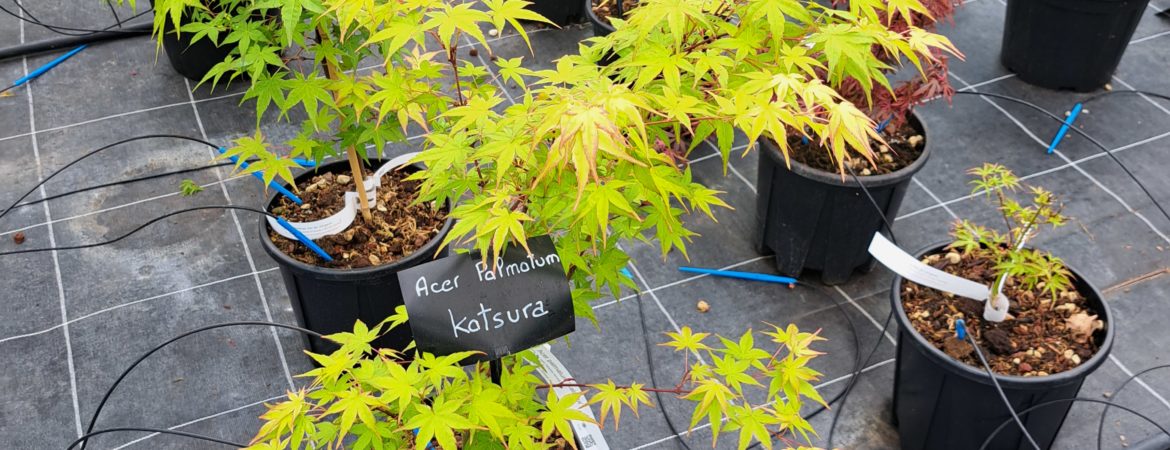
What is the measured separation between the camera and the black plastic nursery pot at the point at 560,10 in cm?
462

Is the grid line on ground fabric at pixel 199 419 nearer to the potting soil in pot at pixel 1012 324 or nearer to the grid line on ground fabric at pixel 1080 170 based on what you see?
the potting soil in pot at pixel 1012 324

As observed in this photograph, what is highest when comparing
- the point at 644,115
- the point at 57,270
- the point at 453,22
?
the point at 453,22

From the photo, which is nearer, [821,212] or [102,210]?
[821,212]

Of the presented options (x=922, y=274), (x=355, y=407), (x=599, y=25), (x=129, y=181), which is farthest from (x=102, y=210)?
(x=922, y=274)

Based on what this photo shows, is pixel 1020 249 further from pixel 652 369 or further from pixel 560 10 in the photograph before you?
pixel 560 10

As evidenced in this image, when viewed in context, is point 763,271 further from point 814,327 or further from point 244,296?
point 244,296

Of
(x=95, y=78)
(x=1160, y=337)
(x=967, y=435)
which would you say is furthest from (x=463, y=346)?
(x=95, y=78)

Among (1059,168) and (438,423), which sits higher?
(438,423)

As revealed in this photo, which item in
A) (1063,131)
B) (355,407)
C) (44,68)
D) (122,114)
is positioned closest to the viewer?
(355,407)

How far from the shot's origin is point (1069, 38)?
13.5 ft

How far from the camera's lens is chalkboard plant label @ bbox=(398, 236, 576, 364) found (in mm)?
1626

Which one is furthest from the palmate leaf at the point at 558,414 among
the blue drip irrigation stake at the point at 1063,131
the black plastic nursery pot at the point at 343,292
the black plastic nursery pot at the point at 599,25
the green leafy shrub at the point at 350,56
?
the blue drip irrigation stake at the point at 1063,131

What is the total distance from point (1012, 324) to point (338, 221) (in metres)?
1.87

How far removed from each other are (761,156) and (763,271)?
1.36ft
